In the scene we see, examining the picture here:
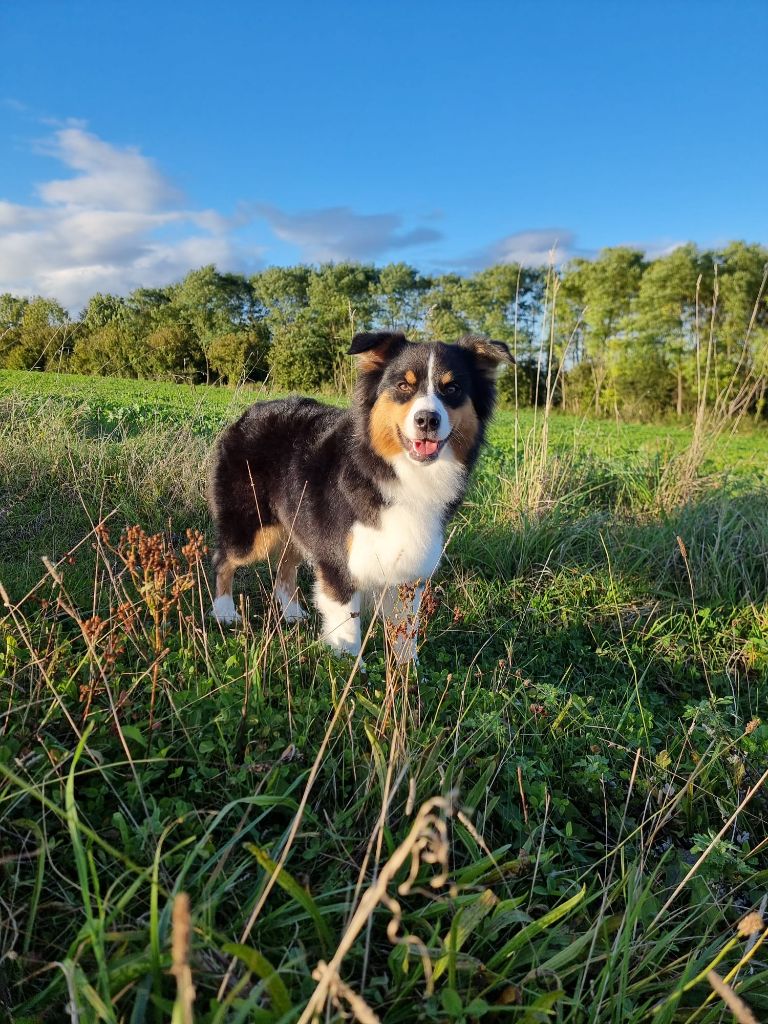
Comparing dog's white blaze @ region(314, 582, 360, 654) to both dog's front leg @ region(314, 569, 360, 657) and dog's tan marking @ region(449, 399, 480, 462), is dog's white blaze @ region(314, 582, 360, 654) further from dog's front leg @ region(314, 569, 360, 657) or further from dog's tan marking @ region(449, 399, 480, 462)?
dog's tan marking @ region(449, 399, 480, 462)

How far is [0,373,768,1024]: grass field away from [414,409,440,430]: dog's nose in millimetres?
896

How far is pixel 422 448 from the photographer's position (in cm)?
332

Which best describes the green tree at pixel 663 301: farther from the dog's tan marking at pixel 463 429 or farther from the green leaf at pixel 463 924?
the green leaf at pixel 463 924

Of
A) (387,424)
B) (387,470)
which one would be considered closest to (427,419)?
(387,424)

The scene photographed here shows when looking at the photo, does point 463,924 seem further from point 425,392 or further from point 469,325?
point 469,325

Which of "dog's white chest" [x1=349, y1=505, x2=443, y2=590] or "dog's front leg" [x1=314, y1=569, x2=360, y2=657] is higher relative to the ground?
"dog's white chest" [x1=349, y1=505, x2=443, y2=590]

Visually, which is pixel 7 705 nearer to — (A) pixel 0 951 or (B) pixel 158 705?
(B) pixel 158 705

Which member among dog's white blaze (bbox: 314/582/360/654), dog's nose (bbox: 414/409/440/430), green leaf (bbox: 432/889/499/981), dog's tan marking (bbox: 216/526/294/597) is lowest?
green leaf (bbox: 432/889/499/981)

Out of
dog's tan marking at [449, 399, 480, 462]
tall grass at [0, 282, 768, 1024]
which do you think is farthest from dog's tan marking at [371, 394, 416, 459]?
tall grass at [0, 282, 768, 1024]

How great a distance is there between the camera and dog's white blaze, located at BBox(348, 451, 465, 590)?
346 cm

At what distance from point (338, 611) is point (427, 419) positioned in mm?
1227

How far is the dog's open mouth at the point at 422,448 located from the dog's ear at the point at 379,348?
579 mm

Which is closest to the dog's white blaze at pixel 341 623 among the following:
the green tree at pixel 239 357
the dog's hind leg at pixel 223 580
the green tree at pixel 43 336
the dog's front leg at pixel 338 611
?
the dog's front leg at pixel 338 611

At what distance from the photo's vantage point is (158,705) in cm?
239
